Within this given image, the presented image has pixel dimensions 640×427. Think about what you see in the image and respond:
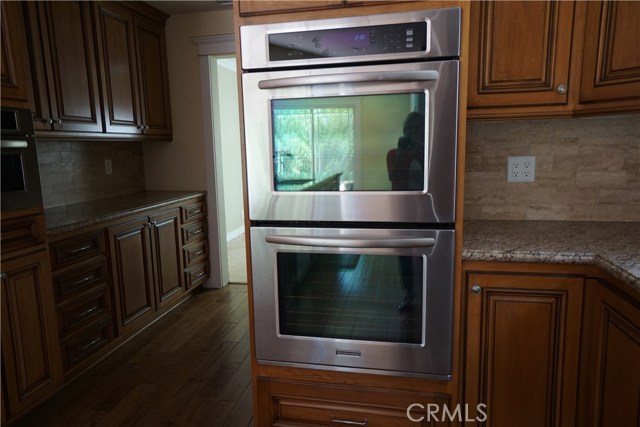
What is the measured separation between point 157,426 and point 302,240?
3.97 ft

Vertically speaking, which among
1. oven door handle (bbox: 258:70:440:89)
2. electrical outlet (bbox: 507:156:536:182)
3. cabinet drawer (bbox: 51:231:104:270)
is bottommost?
cabinet drawer (bbox: 51:231:104:270)

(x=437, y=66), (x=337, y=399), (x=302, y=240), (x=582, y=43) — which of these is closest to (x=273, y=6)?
(x=437, y=66)

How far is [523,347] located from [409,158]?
79 centimetres

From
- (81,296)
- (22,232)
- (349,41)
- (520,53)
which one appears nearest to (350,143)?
(349,41)

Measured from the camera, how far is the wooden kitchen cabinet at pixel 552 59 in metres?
1.44

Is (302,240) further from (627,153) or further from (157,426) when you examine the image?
(627,153)

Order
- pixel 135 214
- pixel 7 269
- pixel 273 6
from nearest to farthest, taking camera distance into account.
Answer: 1. pixel 273 6
2. pixel 7 269
3. pixel 135 214

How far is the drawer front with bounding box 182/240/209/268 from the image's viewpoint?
333 centimetres

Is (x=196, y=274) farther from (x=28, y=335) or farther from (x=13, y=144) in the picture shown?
(x=13, y=144)

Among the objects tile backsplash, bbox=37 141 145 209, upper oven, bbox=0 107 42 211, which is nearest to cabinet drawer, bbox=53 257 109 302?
upper oven, bbox=0 107 42 211

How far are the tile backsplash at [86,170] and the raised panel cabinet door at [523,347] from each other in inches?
103

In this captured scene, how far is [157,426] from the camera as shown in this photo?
6.23ft

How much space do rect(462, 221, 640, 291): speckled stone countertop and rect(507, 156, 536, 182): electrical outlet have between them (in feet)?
0.69

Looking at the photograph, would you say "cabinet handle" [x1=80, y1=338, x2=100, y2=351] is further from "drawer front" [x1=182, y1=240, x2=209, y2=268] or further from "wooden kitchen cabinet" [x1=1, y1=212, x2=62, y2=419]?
"drawer front" [x1=182, y1=240, x2=209, y2=268]
